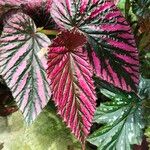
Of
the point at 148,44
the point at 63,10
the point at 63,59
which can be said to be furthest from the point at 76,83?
the point at 148,44

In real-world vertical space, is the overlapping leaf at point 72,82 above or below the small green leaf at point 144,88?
above

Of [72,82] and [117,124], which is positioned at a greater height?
[72,82]

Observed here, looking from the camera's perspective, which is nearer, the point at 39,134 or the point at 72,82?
the point at 72,82

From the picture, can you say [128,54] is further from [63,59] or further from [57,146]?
[57,146]

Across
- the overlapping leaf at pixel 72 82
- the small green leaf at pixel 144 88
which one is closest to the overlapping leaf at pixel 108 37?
the overlapping leaf at pixel 72 82

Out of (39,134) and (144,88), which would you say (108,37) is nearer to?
(144,88)

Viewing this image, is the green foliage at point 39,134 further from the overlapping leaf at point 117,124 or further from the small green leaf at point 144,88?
the small green leaf at point 144,88

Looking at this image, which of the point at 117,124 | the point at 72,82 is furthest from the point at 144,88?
the point at 72,82
